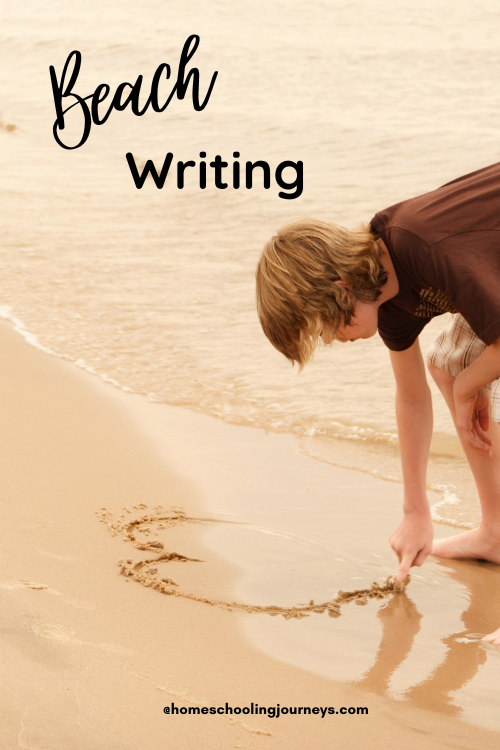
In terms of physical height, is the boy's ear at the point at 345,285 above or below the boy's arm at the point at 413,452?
above

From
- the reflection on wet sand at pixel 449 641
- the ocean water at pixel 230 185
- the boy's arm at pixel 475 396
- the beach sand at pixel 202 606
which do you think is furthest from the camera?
the ocean water at pixel 230 185

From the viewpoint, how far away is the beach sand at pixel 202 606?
1.52 metres

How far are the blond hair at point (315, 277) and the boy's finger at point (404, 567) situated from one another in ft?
2.35

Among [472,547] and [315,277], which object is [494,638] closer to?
[472,547]

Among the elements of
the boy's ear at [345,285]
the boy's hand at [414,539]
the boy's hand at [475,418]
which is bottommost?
→ the boy's hand at [414,539]

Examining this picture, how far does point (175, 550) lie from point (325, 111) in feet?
32.9

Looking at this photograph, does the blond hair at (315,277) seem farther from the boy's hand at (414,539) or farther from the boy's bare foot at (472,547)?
the boy's bare foot at (472,547)

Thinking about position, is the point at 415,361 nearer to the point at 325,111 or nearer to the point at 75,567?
the point at 75,567

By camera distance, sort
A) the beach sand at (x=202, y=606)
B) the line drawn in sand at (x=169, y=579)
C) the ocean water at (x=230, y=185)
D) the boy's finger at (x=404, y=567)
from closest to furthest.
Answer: the beach sand at (x=202, y=606)
the line drawn in sand at (x=169, y=579)
the boy's finger at (x=404, y=567)
the ocean water at (x=230, y=185)

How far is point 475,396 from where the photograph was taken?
210 cm

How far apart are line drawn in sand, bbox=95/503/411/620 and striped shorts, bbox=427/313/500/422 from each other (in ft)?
1.96

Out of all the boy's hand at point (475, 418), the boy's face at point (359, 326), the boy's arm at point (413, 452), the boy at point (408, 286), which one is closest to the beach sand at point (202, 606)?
the boy's arm at point (413, 452)

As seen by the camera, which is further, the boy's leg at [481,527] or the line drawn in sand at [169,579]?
the boy's leg at [481,527]

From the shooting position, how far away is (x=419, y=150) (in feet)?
30.6
